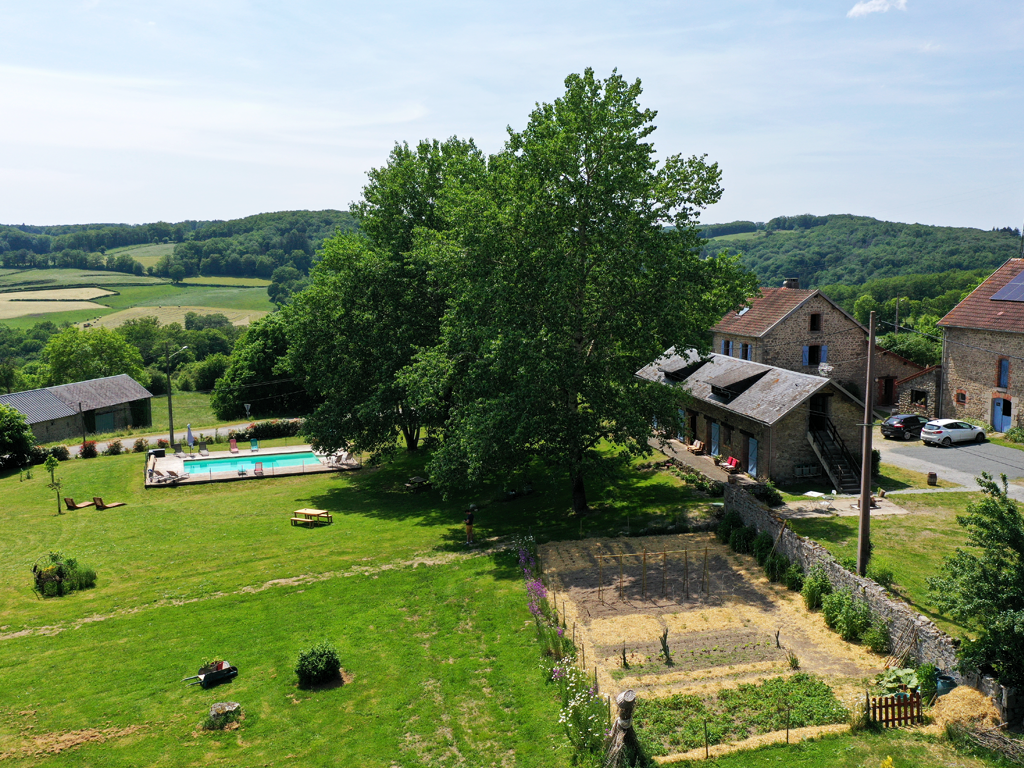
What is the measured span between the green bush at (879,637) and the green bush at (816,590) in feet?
6.70

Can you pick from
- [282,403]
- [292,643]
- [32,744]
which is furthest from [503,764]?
[282,403]

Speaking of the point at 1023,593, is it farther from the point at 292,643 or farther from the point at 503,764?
the point at 292,643

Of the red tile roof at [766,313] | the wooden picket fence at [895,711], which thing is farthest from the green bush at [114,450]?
the wooden picket fence at [895,711]

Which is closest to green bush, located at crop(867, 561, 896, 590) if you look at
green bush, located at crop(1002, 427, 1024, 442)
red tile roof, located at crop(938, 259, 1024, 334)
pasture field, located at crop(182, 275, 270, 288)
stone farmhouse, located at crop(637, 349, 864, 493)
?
stone farmhouse, located at crop(637, 349, 864, 493)

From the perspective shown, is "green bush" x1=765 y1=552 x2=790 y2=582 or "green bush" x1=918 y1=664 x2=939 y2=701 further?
"green bush" x1=765 y1=552 x2=790 y2=582

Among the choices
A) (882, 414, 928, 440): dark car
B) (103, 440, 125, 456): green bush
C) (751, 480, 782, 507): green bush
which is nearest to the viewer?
(751, 480, 782, 507): green bush

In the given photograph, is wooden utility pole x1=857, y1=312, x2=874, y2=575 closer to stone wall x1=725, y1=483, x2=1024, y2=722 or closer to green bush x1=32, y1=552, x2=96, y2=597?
stone wall x1=725, y1=483, x2=1024, y2=722

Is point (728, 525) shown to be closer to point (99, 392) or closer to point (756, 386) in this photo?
point (756, 386)

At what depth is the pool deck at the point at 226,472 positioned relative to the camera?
42.3 metres

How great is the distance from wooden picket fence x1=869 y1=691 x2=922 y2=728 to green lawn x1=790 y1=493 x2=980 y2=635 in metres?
5.06

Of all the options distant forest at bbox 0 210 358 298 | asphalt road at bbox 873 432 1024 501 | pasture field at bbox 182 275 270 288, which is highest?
distant forest at bbox 0 210 358 298

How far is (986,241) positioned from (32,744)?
186698mm

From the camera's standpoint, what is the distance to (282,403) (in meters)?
73.6

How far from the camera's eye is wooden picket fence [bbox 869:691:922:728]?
47.9 feet
